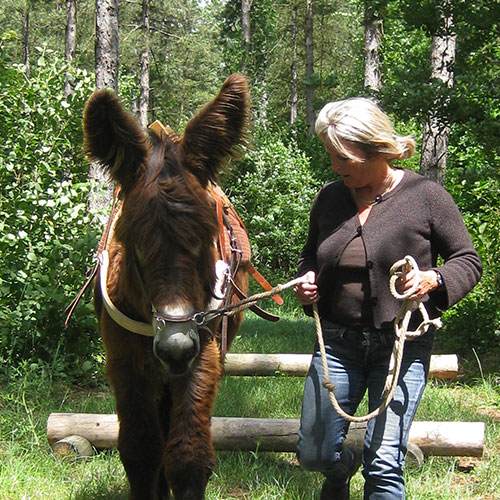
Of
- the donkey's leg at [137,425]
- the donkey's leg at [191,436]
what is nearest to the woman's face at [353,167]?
the donkey's leg at [191,436]

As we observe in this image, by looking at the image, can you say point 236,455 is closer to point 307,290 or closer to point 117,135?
point 307,290

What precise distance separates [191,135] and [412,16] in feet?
17.1

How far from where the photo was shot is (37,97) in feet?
23.4

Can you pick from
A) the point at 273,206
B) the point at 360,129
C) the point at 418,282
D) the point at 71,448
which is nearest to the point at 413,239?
the point at 418,282

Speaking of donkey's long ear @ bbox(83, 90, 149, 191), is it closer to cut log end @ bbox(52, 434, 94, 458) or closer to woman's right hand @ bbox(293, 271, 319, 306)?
woman's right hand @ bbox(293, 271, 319, 306)

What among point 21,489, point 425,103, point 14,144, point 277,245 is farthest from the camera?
point 277,245

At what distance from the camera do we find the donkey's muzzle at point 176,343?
278 centimetres

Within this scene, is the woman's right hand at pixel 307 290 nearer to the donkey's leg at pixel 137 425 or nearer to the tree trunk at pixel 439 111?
the donkey's leg at pixel 137 425

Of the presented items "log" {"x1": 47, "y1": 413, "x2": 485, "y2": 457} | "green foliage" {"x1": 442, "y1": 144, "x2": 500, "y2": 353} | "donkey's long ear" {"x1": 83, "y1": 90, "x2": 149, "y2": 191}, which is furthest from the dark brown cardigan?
"green foliage" {"x1": 442, "y1": 144, "x2": 500, "y2": 353}

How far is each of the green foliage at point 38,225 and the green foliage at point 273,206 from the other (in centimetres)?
809

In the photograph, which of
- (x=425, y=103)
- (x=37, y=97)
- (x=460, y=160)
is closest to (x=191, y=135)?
(x=37, y=97)

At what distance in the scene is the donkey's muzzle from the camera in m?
2.78

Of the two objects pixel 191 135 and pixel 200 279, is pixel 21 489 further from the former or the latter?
pixel 191 135

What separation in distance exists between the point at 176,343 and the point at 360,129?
4.22 feet
